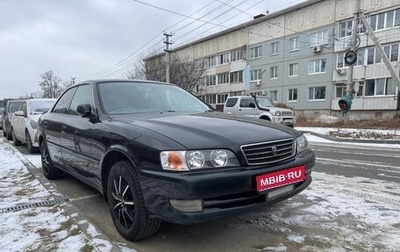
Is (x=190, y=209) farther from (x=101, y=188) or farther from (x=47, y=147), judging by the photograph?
(x=47, y=147)

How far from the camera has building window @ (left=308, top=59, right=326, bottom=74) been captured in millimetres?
30625

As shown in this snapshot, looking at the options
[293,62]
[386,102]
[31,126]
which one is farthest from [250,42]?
[31,126]

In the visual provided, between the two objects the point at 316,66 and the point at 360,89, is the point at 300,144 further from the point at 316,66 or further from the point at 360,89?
the point at 316,66

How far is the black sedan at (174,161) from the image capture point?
2.54 meters

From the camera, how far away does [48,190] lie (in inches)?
191

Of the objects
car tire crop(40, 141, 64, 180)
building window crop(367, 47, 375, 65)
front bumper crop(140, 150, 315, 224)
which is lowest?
car tire crop(40, 141, 64, 180)

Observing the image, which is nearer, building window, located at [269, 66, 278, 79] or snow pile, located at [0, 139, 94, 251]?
snow pile, located at [0, 139, 94, 251]

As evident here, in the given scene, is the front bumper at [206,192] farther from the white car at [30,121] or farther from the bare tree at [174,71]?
the bare tree at [174,71]

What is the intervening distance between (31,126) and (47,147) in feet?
12.1

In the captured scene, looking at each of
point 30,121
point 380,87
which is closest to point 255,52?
point 380,87

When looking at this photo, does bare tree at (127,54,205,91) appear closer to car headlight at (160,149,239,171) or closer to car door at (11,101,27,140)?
car door at (11,101,27,140)

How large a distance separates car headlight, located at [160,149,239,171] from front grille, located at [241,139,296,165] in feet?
0.58

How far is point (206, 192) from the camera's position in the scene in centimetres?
249

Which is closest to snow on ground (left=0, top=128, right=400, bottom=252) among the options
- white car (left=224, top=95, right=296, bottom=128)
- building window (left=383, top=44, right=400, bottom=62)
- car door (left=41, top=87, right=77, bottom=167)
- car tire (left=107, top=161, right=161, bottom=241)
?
car tire (left=107, top=161, right=161, bottom=241)
